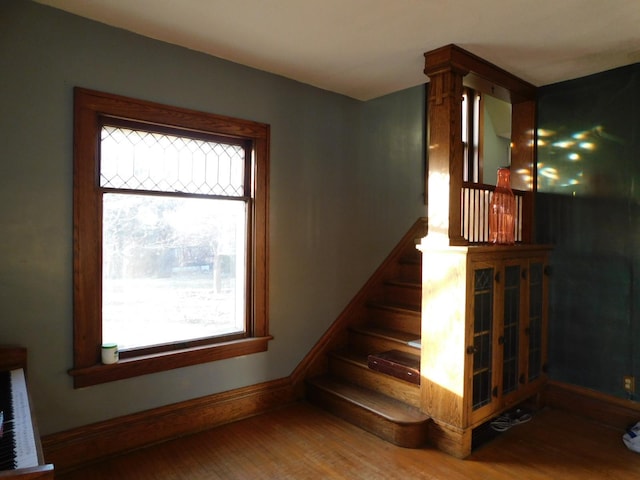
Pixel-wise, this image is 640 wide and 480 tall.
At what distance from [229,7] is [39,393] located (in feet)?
7.41

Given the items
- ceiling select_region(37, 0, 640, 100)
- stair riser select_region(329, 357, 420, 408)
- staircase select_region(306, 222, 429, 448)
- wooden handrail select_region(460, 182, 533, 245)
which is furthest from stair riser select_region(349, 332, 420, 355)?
ceiling select_region(37, 0, 640, 100)

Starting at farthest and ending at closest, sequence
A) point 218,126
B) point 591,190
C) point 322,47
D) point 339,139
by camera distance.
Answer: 1. point 339,139
2. point 591,190
3. point 218,126
4. point 322,47

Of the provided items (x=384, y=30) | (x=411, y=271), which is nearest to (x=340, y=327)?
(x=411, y=271)

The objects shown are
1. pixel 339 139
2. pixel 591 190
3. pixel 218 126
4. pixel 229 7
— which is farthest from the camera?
pixel 339 139

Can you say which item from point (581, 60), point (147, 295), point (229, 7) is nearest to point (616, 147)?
point (581, 60)

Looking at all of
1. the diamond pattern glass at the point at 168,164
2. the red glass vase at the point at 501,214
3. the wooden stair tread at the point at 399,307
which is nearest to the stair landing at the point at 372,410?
the wooden stair tread at the point at 399,307

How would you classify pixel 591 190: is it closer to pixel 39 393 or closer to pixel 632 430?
pixel 632 430

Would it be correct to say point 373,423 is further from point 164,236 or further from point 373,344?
point 164,236

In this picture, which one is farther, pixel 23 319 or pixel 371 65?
pixel 371 65

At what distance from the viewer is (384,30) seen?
2.50m

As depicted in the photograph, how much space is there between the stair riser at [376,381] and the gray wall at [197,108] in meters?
0.29

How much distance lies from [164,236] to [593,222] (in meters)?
2.98

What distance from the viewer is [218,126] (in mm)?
2934

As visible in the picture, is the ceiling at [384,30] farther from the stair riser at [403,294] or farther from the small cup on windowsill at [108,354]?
the small cup on windowsill at [108,354]
